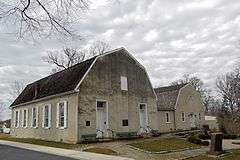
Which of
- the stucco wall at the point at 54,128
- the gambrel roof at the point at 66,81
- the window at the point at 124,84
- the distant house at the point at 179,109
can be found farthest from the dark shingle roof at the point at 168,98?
the stucco wall at the point at 54,128

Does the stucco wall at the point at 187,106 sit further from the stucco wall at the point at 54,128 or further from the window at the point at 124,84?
the stucco wall at the point at 54,128

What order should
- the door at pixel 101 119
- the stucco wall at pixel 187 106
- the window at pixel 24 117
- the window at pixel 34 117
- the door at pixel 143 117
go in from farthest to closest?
1. the stucco wall at pixel 187 106
2. the window at pixel 24 117
3. the window at pixel 34 117
4. the door at pixel 143 117
5. the door at pixel 101 119

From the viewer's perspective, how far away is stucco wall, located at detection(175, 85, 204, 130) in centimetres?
4262

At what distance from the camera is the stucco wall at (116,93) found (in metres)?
25.7

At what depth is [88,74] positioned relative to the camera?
26.3 m

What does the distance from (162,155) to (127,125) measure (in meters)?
11.4

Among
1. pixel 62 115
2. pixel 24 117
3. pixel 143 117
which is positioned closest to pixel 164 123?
pixel 143 117

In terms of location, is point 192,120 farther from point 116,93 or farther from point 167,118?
point 116,93

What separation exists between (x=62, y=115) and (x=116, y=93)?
5002 mm

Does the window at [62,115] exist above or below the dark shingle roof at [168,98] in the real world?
below

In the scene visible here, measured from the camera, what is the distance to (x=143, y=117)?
3075 centimetres

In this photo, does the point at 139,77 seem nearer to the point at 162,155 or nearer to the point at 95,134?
the point at 95,134

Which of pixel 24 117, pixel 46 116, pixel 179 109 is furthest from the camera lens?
pixel 179 109

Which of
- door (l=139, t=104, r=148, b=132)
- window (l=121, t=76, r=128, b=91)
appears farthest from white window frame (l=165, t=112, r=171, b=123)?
window (l=121, t=76, r=128, b=91)
